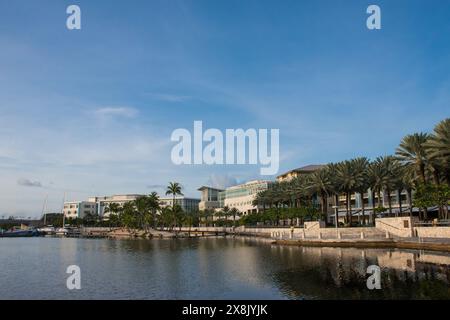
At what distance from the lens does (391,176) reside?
275ft

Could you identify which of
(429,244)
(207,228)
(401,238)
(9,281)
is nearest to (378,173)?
(401,238)

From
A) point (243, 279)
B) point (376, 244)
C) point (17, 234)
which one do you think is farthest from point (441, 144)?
point (17, 234)

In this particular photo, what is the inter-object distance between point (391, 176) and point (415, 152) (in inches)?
850

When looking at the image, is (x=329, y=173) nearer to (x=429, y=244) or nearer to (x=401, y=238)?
(x=401, y=238)

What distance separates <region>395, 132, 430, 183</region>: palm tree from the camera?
206ft

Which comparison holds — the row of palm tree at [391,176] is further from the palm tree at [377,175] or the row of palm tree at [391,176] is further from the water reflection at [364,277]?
the water reflection at [364,277]

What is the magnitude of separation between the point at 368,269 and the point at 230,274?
13.8 meters

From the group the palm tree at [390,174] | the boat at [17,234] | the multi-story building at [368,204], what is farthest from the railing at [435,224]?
the boat at [17,234]

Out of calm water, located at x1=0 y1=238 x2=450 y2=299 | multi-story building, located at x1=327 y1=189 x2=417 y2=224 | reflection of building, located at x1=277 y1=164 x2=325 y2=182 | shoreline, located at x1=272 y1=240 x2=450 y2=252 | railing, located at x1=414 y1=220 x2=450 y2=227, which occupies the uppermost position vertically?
reflection of building, located at x1=277 y1=164 x2=325 y2=182

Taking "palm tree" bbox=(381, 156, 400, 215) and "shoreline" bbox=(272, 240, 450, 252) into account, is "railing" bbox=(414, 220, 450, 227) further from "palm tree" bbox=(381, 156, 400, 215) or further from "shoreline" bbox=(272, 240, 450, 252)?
"palm tree" bbox=(381, 156, 400, 215)

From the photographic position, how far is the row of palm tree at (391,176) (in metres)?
58.0

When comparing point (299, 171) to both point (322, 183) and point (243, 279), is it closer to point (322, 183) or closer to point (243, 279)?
point (322, 183)

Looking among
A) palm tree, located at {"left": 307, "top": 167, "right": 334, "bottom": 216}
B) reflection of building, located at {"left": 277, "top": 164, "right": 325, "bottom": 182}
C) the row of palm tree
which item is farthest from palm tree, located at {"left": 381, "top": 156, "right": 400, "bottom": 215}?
reflection of building, located at {"left": 277, "top": 164, "right": 325, "bottom": 182}

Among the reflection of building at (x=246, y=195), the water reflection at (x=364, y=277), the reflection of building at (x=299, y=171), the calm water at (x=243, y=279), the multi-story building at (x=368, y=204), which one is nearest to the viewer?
the water reflection at (x=364, y=277)
